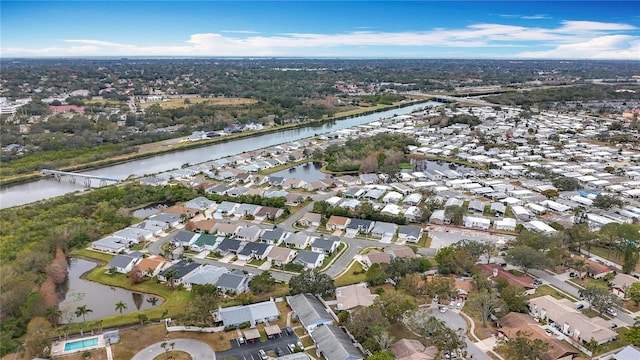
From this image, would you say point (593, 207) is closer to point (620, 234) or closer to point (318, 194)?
point (620, 234)

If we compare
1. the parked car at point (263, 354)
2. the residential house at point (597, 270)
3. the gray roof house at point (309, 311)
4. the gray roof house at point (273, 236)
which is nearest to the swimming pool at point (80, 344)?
the parked car at point (263, 354)

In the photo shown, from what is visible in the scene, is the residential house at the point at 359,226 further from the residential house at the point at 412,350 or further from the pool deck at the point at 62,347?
the pool deck at the point at 62,347

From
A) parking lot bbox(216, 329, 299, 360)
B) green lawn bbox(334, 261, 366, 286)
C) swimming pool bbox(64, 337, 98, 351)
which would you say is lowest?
swimming pool bbox(64, 337, 98, 351)

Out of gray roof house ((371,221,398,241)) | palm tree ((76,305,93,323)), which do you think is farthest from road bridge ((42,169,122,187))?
gray roof house ((371,221,398,241))

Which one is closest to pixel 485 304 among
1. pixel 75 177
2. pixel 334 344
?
pixel 334 344

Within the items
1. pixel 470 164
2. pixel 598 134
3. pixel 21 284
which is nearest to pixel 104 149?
pixel 21 284

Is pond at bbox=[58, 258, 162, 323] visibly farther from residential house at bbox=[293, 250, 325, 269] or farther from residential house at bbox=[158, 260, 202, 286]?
residential house at bbox=[293, 250, 325, 269]
